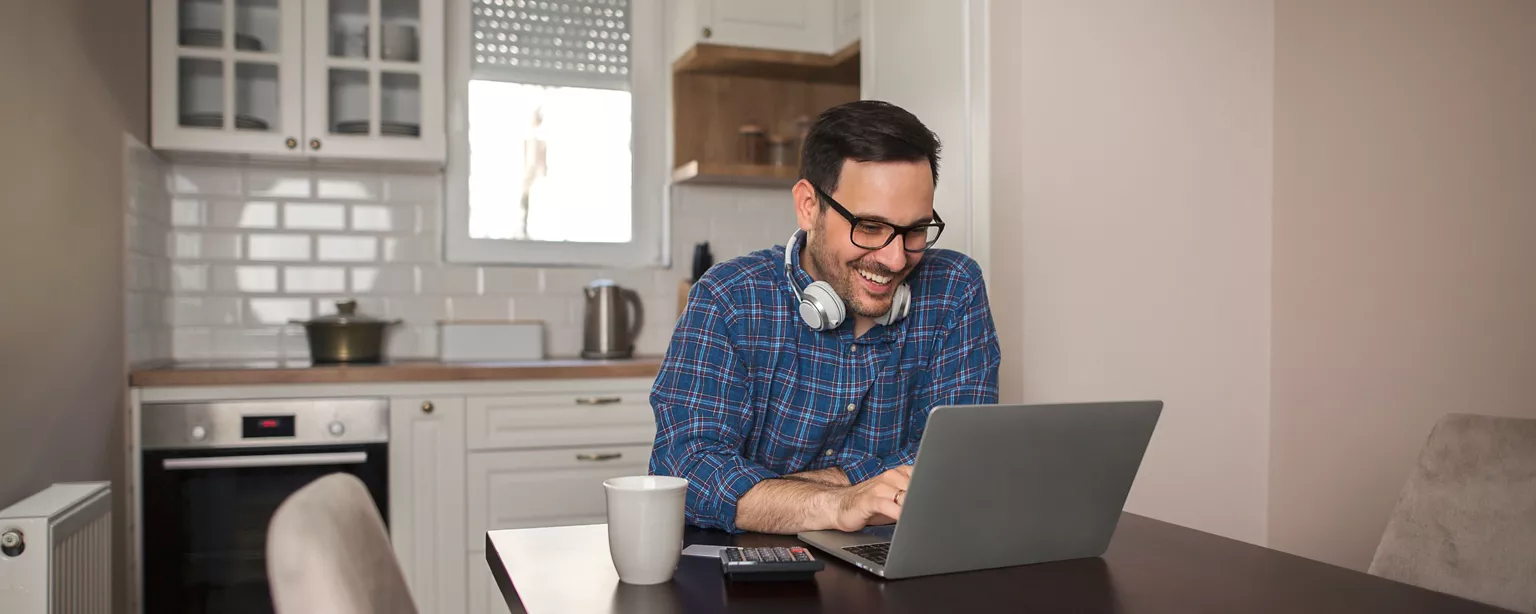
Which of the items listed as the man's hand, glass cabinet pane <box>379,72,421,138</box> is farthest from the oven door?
the man's hand

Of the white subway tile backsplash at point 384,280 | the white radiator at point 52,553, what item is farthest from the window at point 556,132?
the white radiator at point 52,553

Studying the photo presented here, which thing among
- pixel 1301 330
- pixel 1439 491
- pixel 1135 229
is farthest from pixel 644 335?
pixel 1439 491

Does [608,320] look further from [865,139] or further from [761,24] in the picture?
[865,139]

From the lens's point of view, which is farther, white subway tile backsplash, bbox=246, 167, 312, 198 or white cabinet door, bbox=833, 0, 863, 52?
white cabinet door, bbox=833, 0, 863, 52

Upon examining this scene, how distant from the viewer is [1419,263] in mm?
2209

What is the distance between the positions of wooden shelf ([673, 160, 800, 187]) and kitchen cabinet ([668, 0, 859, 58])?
39 centimetres

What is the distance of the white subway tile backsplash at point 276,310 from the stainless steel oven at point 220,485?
2.09 feet

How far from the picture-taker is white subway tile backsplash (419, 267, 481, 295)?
3.60 metres

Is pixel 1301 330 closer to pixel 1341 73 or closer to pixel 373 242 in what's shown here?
pixel 1341 73

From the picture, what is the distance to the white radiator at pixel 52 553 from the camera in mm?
1844

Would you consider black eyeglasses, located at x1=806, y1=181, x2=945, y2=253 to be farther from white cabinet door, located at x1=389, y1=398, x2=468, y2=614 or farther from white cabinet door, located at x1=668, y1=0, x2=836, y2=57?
white cabinet door, located at x1=668, y1=0, x2=836, y2=57

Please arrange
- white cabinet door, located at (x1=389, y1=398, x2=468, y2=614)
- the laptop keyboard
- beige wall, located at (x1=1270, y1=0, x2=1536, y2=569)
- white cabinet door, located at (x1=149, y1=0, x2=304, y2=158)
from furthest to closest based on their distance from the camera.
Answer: white cabinet door, located at (x1=149, y1=0, x2=304, y2=158)
white cabinet door, located at (x1=389, y1=398, x2=468, y2=614)
beige wall, located at (x1=1270, y1=0, x2=1536, y2=569)
the laptop keyboard


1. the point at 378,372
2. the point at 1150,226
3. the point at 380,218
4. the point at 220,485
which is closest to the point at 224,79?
the point at 380,218

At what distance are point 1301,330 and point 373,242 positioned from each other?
8.97 feet
